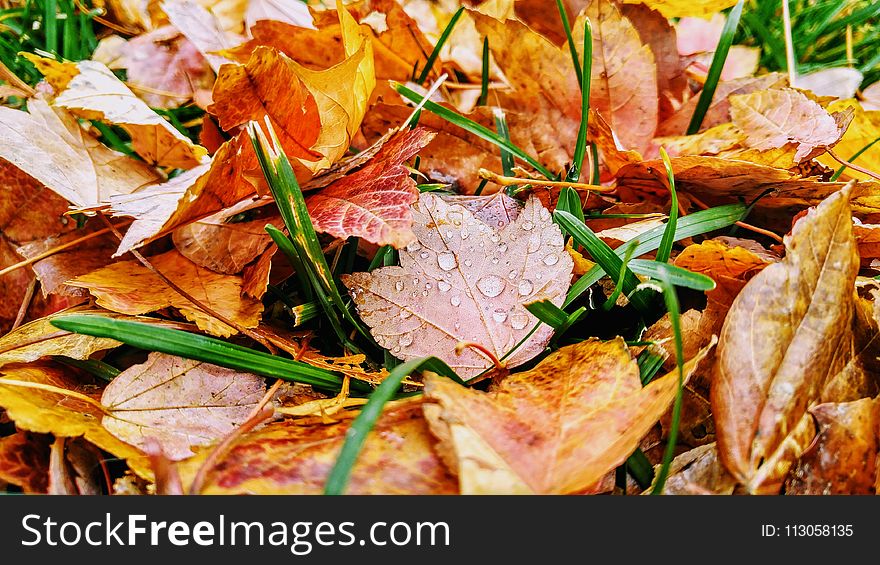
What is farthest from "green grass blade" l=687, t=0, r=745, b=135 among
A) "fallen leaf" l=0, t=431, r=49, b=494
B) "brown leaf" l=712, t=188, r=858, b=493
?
"fallen leaf" l=0, t=431, r=49, b=494

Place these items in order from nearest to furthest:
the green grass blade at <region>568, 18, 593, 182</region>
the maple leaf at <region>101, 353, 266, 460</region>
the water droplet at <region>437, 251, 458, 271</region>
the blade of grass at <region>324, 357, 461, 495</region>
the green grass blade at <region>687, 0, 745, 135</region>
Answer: the blade of grass at <region>324, 357, 461, 495</region> → the maple leaf at <region>101, 353, 266, 460</region> → the water droplet at <region>437, 251, 458, 271</region> → the green grass blade at <region>568, 18, 593, 182</region> → the green grass blade at <region>687, 0, 745, 135</region>

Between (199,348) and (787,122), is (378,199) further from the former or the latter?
(787,122)

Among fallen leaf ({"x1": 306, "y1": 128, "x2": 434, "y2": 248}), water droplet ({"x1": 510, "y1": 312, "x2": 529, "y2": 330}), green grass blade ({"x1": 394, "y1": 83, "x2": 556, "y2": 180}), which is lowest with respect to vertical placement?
water droplet ({"x1": 510, "y1": 312, "x2": 529, "y2": 330})

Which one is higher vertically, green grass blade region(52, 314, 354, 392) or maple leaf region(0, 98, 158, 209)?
maple leaf region(0, 98, 158, 209)

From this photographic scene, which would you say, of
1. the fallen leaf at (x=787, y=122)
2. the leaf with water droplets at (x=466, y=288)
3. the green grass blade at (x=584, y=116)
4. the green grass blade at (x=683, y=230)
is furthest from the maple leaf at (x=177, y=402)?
the fallen leaf at (x=787, y=122)

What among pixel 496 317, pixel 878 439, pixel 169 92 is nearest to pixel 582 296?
pixel 496 317

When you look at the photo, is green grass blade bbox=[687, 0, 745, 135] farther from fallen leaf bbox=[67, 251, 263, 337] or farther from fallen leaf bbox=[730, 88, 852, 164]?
fallen leaf bbox=[67, 251, 263, 337]

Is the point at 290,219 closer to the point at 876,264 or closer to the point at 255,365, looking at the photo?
the point at 255,365

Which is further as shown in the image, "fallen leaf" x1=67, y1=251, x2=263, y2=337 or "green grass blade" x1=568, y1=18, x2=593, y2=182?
"green grass blade" x1=568, y1=18, x2=593, y2=182

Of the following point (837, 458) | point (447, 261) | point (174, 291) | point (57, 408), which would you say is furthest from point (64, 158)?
point (837, 458)
